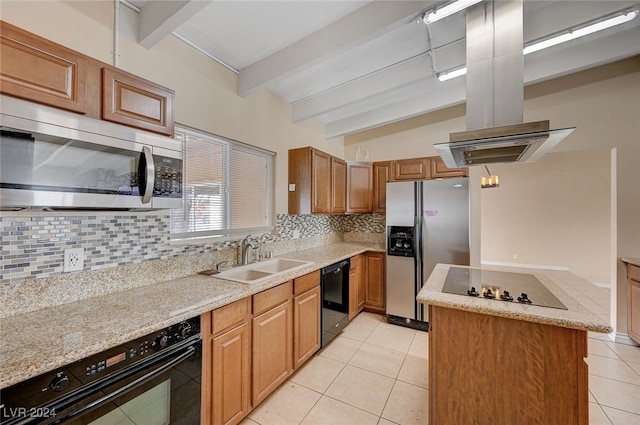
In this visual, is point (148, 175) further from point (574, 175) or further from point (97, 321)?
point (574, 175)

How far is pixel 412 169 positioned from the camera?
3609mm

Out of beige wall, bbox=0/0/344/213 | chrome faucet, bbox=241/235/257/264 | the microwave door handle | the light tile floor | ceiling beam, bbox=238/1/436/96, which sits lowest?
the light tile floor

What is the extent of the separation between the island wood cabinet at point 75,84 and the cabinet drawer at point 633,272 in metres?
4.54

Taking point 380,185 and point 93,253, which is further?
point 380,185

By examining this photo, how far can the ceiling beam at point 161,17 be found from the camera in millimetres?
1551

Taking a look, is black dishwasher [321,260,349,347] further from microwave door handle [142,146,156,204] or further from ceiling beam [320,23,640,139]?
ceiling beam [320,23,640,139]

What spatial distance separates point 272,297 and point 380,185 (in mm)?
2579

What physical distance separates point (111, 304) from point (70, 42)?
1.51 metres

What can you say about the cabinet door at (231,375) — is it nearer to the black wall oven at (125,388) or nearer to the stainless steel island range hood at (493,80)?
the black wall oven at (125,388)

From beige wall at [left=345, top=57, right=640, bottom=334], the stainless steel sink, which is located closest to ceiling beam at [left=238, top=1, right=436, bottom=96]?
the stainless steel sink

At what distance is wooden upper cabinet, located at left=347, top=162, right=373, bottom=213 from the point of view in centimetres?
379

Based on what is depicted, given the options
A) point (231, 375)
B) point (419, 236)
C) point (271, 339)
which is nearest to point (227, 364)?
point (231, 375)

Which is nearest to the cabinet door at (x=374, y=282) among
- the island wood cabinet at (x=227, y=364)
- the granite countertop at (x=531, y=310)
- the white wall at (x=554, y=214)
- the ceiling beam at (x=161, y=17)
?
the granite countertop at (x=531, y=310)

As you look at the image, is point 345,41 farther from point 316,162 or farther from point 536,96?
point 536,96
